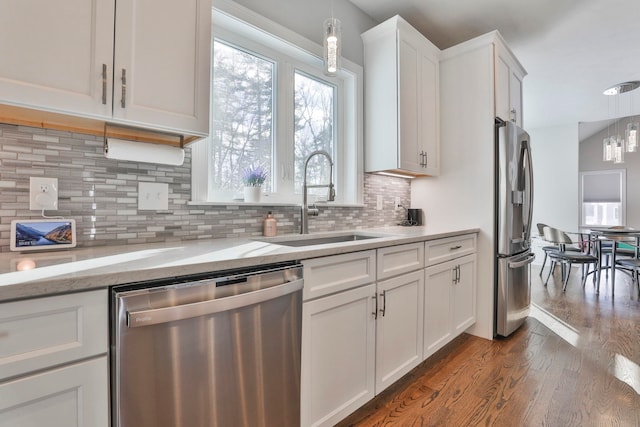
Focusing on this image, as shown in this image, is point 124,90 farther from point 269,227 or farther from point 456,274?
point 456,274

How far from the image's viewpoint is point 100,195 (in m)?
1.34

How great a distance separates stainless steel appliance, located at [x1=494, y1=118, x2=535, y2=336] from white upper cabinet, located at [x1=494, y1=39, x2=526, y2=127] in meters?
0.19

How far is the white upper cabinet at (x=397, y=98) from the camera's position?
241cm

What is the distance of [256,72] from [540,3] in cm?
233

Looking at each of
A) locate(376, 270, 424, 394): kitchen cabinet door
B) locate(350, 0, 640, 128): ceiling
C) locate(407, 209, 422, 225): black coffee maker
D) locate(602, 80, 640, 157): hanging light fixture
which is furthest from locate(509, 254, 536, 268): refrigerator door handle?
locate(602, 80, 640, 157): hanging light fixture

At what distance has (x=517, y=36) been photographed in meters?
3.00

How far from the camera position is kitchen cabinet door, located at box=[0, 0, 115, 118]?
94 centimetres

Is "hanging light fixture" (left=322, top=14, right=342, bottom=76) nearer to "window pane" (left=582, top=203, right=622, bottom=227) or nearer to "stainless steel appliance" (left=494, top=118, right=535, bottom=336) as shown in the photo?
"stainless steel appliance" (left=494, top=118, right=535, bottom=336)

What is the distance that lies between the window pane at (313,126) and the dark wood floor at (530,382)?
1.42 m

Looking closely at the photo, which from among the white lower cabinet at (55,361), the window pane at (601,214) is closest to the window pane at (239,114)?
the white lower cabinet at (55,361)

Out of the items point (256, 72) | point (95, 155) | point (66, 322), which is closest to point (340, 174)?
point (256, 72)

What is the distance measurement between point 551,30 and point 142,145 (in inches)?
138

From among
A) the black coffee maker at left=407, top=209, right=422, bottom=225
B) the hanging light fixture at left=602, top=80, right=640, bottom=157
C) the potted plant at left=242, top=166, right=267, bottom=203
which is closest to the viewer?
the potted plant at left=242, top=166, right=267, bottom=203

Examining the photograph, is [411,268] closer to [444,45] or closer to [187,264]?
[187,264]
